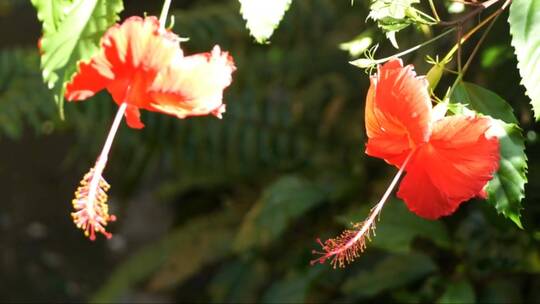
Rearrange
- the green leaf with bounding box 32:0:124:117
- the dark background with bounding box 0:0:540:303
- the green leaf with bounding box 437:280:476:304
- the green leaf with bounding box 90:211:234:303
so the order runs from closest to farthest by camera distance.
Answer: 1. the green leaf with bounding box 32:0:124:117
2. the green leaf with bounding box 437:280:476:304
3. the dark background with bounding box 0:0:540:303
4. the green leaf with bounding box 90:211:234:303

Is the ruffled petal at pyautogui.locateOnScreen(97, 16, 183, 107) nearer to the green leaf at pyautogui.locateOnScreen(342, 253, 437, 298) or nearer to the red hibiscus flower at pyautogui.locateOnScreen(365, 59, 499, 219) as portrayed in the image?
the red hibiscus flower at pyautogui.locateOnScreen(365, 59, 499, 219)

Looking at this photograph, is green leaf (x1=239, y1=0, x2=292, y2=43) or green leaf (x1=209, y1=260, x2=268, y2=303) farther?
green leaf (x1=209, y1=260, x2=268, y2=303)

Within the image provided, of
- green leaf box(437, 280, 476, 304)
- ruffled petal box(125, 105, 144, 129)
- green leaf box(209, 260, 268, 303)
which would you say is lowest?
green leaf box(209, 260, 268, 303)

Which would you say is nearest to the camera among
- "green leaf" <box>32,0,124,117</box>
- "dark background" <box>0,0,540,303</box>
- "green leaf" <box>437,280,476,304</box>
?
"green leaf" <box>32,0,124,117</box>

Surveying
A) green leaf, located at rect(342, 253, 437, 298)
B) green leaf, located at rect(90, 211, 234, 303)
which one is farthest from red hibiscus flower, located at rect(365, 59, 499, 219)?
green leaf, located at rect(90, 211, 234, 303)

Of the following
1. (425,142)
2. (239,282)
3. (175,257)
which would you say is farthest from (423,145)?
(175,257)

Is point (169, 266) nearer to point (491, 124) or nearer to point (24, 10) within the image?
point (24, 10)

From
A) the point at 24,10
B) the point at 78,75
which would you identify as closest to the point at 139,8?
the point at 24,10

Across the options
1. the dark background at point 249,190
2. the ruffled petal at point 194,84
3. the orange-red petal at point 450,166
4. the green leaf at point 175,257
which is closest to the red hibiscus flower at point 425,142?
the orange-red petal at point 450,166

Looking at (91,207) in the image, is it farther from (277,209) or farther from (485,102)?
(277,209)
